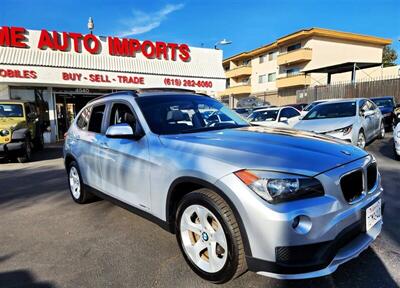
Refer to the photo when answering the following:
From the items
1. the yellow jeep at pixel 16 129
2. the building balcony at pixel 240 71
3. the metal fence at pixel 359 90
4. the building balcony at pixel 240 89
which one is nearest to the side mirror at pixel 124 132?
the yellow jeep at pixel 16 129

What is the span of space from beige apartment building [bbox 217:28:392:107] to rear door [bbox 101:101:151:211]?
33789 mm

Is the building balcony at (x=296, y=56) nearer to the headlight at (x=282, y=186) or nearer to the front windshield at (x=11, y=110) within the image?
the front windshield at (x=11, y=110)

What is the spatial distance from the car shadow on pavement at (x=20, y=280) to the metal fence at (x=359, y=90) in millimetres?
24329

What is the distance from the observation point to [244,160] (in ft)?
8.36

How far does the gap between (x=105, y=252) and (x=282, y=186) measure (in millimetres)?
2239

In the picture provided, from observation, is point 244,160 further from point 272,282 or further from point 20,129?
point 20,129

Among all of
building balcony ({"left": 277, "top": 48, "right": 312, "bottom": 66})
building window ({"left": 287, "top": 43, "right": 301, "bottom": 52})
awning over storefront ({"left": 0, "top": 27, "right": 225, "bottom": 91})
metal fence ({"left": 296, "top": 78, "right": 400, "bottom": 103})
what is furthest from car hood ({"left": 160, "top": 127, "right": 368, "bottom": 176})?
building window ({"left": 287, "top": 43, "right": 301, "bottom": 52})

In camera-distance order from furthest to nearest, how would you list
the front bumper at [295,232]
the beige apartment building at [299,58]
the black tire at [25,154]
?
1. the beige apartment building at [299,58]
2. the black tire at [25,154]
3. the front bumper at [295,232]

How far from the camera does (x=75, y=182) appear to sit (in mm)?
5398

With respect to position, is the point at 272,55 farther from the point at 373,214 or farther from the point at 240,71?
the point at 373,214

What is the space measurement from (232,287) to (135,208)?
1436 millimetres

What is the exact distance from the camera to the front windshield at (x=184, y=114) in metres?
3.64

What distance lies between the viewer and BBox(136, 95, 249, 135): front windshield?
3.64m

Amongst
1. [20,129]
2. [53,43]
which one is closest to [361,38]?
[53,43]
